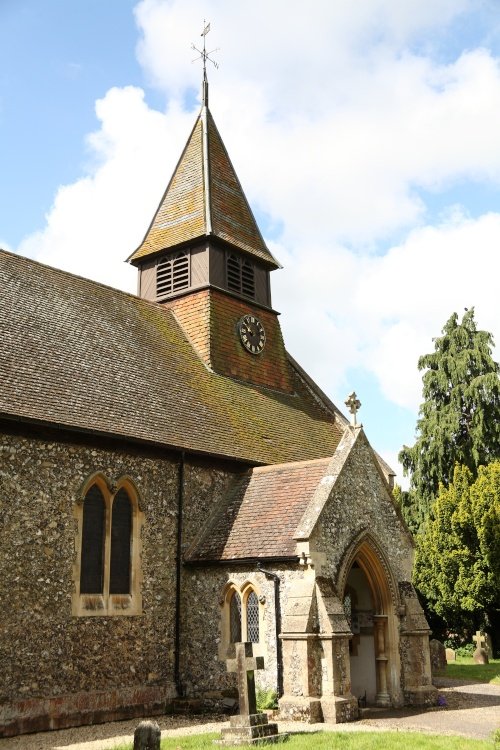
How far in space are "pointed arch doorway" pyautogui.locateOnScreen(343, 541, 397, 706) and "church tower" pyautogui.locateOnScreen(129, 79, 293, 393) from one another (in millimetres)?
7029

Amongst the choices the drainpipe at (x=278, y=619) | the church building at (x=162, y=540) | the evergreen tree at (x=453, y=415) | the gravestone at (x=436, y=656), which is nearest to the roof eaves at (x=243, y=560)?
the church building at (x=162, y=540)

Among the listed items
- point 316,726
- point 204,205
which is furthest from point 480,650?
point 204,205

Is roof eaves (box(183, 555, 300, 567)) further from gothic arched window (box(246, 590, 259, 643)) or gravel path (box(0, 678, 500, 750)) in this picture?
gravel path (box(0, 678, 500, 750))

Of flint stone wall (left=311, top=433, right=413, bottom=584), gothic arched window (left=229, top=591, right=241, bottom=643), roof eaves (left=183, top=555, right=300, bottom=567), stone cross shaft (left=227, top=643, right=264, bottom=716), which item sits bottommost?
stone cross shaft (left=227, top=643, right=264, bottom=716)

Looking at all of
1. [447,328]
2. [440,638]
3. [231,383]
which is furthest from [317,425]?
[447,328]

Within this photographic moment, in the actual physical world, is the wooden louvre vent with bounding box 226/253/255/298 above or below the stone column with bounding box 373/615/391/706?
above

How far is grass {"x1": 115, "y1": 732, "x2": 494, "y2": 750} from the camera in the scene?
34.7 feet

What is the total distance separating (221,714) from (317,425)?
31.7 ft

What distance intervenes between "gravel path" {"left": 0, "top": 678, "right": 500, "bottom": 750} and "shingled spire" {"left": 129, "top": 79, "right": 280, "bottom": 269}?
44.9 feet

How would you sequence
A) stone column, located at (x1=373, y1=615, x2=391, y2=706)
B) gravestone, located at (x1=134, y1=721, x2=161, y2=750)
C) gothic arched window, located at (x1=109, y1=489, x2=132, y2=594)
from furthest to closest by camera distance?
stone column, located at (x1=373, y1=615, x2=391, y2=706)
gothic arched window, located at (x1=109, y1=489, x2=132, y2=594)
gravestone, located at (x1=134, y1=721, x2=161, y2=750)

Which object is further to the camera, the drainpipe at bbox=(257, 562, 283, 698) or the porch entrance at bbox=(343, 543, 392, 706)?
the porch entrance at bbox=(343, 543, 392, 706)

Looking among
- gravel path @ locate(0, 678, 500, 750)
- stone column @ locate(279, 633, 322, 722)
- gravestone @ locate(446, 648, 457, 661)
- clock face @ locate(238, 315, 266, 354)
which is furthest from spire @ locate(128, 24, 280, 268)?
gravestone @ locate(446, 648, 457, 661)

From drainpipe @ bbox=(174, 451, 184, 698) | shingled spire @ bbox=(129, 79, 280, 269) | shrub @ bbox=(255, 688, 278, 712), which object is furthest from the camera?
shingled spire @ bbox=(129, 79, 280, 269)

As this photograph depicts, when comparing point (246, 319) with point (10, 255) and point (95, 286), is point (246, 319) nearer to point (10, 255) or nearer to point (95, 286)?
point (95, 286)
